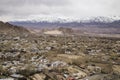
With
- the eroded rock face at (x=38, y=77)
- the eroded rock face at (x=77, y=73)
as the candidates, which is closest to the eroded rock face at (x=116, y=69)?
the eroded rock face at (x=77, y=73)

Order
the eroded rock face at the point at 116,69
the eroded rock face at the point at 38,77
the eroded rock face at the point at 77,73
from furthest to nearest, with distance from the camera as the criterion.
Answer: the eroded rock face at the point at 116,69 < the eroded rock face at the point at 77,73 < the eroded rock face at the point at 38,77

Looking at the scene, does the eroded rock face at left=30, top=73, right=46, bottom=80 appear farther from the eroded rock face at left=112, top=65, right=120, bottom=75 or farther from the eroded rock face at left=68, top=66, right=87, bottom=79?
the eroded rock face at left=112, top=65, right=120, bottom=75

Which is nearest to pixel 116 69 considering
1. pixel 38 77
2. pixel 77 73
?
pixel 77 73

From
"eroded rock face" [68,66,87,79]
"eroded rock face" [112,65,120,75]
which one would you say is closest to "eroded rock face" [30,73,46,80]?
"eroded rock face" [68,66,87,79]

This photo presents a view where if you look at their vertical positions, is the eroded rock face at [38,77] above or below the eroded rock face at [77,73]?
above

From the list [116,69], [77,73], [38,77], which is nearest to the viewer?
Answer: [38,77]

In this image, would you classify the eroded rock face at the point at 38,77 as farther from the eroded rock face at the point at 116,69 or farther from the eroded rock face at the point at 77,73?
the eroded rock face at the point at 116,69

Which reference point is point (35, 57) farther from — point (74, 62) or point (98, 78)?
point (98, 78)

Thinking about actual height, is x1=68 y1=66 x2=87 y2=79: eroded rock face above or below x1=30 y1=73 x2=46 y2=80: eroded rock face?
below

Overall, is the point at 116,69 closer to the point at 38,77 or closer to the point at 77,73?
the point at 77,73

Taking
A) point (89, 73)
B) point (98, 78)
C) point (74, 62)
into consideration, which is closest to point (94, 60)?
point (74, 62)

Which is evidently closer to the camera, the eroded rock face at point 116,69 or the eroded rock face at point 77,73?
the eroded rock face at point 77,73
